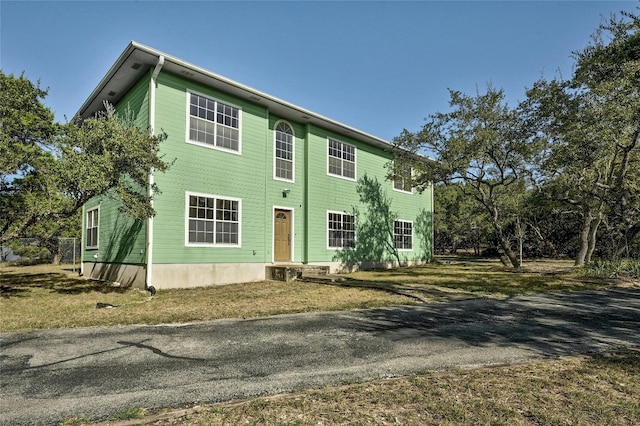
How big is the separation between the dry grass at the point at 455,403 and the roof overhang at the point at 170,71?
11.1 m

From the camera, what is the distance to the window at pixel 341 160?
18.1 metres

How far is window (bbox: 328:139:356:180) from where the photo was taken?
18125 millimetres

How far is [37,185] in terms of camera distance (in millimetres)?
10945

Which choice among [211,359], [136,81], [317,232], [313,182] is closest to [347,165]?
[313,182]

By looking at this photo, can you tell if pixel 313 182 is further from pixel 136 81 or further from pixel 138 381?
pixel 138 381

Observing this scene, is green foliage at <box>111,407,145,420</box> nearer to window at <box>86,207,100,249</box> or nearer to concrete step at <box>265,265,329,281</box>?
concrete step at <box>265,265,329,281</box>

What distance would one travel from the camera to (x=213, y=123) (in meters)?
13.4

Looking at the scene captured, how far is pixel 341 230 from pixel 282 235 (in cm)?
376

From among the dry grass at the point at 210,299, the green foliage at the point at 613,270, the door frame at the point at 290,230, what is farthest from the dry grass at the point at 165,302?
the green foliage at the point at 613,270

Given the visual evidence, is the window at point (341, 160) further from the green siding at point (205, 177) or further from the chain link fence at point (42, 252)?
the chain link fence at point (42, 252)

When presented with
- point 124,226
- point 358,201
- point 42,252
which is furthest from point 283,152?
point 42,252

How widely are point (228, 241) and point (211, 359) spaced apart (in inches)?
346

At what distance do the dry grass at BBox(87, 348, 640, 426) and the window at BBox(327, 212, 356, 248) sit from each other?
1359 cm


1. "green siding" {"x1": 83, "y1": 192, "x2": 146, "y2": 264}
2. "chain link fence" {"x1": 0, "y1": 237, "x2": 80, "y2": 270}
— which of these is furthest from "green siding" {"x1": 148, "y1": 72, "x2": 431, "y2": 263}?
"chain link fence" {"x1": 0, "y1": 237, "x2": 80, "y2": 270}
